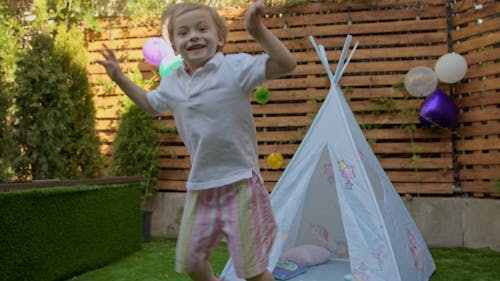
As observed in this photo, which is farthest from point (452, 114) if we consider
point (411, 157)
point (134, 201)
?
point (134, 201)

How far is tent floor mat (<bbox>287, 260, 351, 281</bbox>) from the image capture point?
313 cm

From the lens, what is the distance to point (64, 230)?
3.06 m

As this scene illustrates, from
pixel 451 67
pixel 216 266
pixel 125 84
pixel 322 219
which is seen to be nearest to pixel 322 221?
pixel 322 219

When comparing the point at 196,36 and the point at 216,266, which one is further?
the point at 216,266

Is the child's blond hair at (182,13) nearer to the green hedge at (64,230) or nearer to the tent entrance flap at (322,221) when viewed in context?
the green hedge at (64,230)

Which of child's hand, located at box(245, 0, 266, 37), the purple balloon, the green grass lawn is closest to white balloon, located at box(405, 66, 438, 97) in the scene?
the purple balloon

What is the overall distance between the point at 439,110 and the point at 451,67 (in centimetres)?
35

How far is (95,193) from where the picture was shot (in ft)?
11.4

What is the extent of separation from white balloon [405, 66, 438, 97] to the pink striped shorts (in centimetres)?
286

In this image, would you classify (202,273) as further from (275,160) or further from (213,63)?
(275,160)

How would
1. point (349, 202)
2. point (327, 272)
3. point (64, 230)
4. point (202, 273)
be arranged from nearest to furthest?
1. point (202, 273)
2. point (349, 202)
3. point (64, 230)
4. point (327, 272)

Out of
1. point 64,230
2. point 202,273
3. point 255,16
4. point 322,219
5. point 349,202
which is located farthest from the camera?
point 322,219

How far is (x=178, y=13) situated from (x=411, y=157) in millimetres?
3322

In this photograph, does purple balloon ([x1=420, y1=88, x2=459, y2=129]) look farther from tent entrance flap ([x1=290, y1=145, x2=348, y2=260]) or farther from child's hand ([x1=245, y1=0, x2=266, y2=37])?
child's hand ([x1=245, y1=0, x2=266, y2=37])
